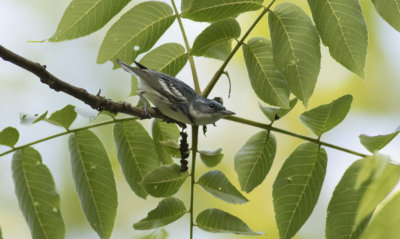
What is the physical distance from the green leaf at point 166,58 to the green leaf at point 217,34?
0.81 ft

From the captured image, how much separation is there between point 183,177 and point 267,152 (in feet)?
1.32

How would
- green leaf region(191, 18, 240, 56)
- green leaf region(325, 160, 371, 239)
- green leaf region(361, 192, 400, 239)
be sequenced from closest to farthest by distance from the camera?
green leaf region(361, 192, 400, 239), green leaf region(325, 160, 371, 239), green leaf region(191, 18, 240, 56)

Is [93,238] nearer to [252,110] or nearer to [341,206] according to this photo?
[252,110]

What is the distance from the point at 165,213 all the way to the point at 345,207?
2.48 ft

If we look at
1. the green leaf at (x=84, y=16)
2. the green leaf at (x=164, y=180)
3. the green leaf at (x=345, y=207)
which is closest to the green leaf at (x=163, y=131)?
the green leaf at (x=164, y=180)

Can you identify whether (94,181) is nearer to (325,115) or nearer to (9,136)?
(9,136)

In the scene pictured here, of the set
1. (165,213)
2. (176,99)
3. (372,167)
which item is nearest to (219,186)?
(165,213)

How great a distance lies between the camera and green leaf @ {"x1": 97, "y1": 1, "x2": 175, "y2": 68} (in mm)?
2318

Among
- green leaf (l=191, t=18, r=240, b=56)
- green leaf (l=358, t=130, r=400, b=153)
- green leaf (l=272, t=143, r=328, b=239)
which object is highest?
green leaf (l=191, t=18, r=240, b=56)

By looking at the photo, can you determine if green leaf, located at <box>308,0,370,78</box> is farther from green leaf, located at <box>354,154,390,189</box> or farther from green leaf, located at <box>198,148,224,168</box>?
green leaf, located at <box>354,154,390,189</box>

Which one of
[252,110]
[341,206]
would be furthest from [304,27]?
[252,110]

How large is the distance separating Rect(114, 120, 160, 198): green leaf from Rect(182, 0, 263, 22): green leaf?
580mm

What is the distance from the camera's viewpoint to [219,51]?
8.32 ft

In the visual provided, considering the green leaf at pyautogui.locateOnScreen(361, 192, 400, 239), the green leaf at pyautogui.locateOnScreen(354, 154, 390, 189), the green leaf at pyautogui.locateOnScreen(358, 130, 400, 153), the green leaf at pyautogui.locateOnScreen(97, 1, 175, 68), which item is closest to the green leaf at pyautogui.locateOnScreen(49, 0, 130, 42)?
the green leaf at pyautogui.locateOnScreen(97, 1, 175, 68)
